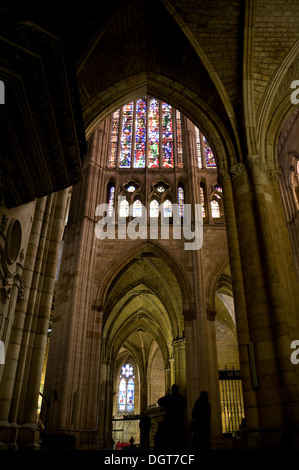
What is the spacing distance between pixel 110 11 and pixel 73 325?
10.5 m

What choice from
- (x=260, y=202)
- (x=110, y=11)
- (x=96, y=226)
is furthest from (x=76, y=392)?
(x=110, y=11)

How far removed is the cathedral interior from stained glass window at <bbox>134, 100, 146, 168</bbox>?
11cm

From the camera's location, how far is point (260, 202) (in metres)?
7.93

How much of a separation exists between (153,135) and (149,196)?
4.02 m

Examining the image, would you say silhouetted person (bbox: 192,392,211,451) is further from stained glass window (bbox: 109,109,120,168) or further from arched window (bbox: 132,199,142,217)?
stained glass window (bbox: 109,109,120,168)

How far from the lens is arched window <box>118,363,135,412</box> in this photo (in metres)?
30.9

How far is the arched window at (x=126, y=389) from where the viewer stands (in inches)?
1217

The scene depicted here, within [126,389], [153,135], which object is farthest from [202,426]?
[126,389]

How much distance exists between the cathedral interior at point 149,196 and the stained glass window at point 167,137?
126mm

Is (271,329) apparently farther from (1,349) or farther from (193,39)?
(193,39)
